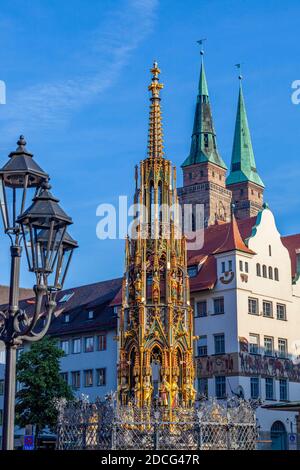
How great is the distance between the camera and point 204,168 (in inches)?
3551

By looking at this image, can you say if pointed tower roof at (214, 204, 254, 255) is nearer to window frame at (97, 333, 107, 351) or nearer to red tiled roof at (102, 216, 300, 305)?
red tiled roof at (102, 216, 300, 305)

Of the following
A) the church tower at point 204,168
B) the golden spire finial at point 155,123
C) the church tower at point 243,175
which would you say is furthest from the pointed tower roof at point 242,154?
the golden spire finial at point 155,123

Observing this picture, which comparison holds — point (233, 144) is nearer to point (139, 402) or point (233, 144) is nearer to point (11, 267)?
point (139, 402)

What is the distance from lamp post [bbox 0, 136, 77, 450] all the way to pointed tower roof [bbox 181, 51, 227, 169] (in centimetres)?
7972

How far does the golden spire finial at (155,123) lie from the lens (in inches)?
931

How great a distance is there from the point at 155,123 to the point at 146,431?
10428 mm

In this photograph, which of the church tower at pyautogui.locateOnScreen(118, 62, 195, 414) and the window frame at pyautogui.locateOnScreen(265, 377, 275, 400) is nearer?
the church tower at pyautogui.locateOnScreen(118, 62, 195, 414)

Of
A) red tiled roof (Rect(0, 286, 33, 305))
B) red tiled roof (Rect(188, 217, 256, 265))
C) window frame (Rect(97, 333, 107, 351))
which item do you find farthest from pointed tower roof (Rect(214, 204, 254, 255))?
red tiled roof (Rect(0, 286, 33, 305))

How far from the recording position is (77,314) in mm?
53312

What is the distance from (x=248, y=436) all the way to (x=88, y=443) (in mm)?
3102

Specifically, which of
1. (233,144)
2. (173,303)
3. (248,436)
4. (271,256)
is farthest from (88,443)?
(233,144)

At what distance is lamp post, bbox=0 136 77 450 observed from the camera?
32.3 feet

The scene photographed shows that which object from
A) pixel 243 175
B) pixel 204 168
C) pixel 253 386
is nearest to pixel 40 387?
pixel 253 386

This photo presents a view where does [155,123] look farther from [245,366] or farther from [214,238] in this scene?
[214,238]
